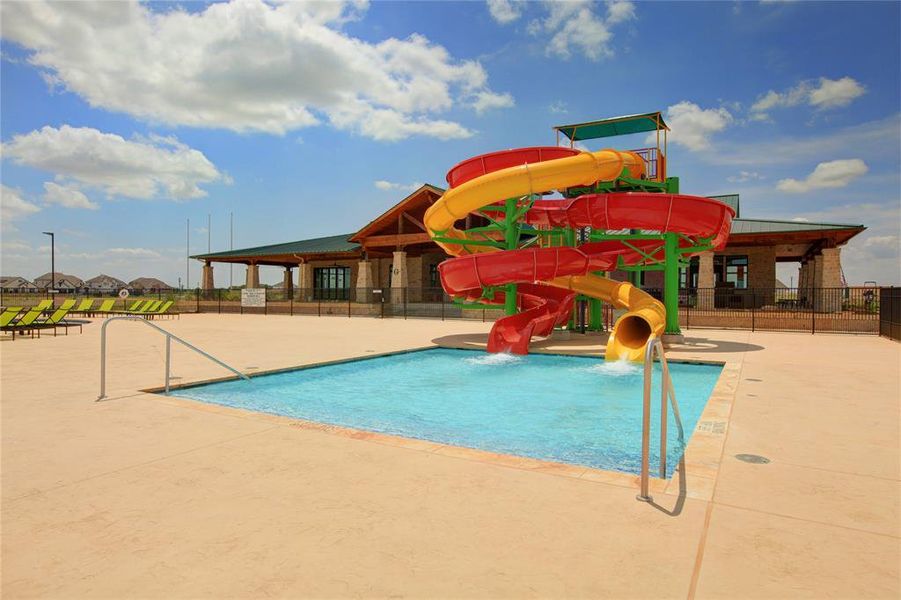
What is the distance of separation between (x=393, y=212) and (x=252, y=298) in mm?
12591

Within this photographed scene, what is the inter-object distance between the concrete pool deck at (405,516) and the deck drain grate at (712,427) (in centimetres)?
5

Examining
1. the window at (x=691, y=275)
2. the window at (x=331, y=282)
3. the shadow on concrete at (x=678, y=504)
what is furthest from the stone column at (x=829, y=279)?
the window at (x=331, y=282)

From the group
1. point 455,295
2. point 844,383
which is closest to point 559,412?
point 844,383

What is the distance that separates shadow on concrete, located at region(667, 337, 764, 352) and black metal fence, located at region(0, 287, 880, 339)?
460cm

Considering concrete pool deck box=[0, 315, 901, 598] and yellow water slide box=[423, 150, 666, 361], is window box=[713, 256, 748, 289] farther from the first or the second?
concrete pool deck box=[0, 315, 901, 598]

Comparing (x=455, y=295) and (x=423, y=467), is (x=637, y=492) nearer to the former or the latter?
(x=423, y=467)

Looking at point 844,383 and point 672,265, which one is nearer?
point 844,383

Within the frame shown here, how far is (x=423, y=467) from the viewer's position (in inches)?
166

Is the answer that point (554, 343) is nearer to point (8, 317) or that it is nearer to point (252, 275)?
point (8, 317)

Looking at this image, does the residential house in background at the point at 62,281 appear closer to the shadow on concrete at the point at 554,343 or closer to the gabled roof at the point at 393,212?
the gabled roof at the point at 393,212

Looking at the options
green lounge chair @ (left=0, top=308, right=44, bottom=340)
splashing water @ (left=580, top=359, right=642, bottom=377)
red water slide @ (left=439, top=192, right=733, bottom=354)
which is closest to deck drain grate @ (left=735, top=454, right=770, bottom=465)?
splashing water @ (left=580, top=359, right=642, bottom=377)

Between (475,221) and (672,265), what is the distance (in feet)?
56.1

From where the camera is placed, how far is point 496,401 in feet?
28.8

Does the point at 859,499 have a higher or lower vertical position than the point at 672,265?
lower
